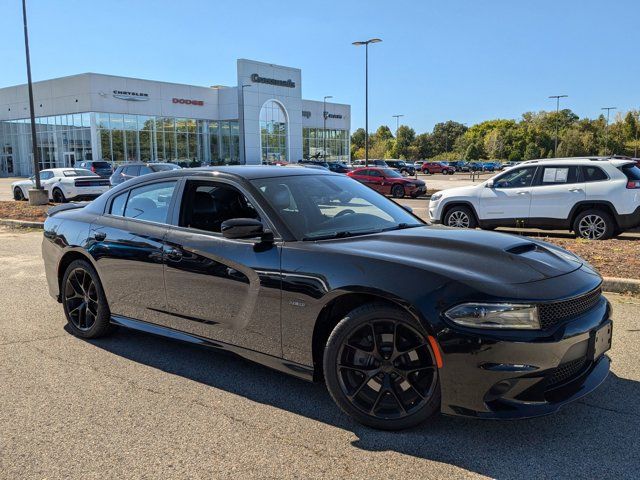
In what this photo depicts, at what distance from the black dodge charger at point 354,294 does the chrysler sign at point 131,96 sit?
47.2 metres

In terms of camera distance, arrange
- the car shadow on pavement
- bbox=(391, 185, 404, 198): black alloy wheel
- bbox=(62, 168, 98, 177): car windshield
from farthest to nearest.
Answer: bbox=(391, 185, 404, 198): black alloy wheel
bbox=(62, 168, 98, 177): car windshield
the car shadow on pavement

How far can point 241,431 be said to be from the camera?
329cm

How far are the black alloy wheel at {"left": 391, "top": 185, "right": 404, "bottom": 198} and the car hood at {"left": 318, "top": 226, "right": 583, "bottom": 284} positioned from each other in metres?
22.4

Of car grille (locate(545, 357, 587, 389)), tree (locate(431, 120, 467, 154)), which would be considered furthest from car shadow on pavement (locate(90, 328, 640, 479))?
tree (locate(431, 120, 467, 154))

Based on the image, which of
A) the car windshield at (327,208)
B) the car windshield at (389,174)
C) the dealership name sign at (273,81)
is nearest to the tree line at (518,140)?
the dealership name sign at (273,81)

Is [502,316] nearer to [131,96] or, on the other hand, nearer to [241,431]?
[241,431]

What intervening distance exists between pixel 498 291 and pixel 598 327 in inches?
29.1

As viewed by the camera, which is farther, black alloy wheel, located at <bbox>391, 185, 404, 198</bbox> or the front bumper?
black alloy wheel, located at <bbox>391, 185, 404, 198</bbox>

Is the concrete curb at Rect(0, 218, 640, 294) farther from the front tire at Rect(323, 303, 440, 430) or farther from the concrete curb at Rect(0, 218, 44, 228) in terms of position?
the concrete curb at Rect(0, 218, 44, 228)

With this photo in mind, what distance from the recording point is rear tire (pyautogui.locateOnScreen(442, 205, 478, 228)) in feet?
39.4

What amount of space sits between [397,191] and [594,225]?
622 inches

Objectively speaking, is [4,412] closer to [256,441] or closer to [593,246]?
[256,441]

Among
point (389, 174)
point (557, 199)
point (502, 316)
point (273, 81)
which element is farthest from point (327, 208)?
point (273, 81)

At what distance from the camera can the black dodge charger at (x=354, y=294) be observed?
2.91 metres
